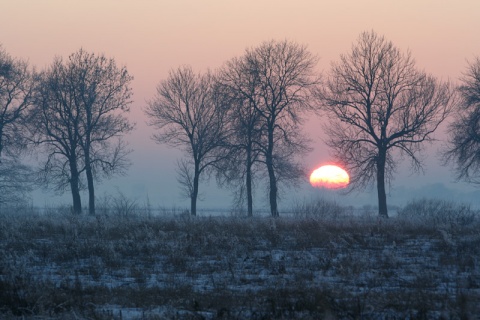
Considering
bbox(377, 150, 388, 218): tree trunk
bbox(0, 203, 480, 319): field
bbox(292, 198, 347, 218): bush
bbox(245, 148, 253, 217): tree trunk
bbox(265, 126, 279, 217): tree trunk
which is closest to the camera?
bbox(0, 203, 480, 319): field

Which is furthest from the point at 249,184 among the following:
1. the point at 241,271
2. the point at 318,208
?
the point at 241,271

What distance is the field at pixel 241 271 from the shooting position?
28.1ft

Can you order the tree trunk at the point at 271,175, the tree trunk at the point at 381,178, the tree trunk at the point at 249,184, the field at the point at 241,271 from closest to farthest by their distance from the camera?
1. the field at the point at 241,271
2. the tree trunk at the point at 381,178
3. the tree trunk at the point at 271,175
4. the tree trunk at the point at 249,184

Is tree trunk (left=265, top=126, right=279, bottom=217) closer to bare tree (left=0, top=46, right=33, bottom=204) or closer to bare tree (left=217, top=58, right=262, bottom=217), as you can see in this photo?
bare tree (left=217, top=58, right=262, bottom=217)

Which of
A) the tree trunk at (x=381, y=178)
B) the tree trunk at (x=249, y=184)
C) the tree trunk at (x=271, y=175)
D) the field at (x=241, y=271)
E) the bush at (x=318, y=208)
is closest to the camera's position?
the field at (x=241, y=271)

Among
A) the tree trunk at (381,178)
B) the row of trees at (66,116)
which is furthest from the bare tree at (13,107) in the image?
the tree trunk at (381,178)

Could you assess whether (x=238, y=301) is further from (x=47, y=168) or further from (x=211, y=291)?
(x=47, y=168)

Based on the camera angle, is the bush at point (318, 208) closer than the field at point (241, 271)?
No

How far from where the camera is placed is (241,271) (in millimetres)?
12375

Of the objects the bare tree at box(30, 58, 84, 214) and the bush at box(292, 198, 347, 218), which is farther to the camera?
the bare tree at box(30, 58, 84, 214)

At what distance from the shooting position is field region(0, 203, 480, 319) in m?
8.55

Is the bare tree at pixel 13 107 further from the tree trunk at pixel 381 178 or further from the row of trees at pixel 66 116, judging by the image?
the tree trunk at pixel 381 178

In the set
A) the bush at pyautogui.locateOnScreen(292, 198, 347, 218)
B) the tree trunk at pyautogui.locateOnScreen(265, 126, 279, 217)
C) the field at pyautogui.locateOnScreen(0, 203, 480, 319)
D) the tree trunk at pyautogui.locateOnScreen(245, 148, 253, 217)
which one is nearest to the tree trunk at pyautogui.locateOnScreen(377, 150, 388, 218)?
the bush at pyautogui.locateOnScreen(292, 198, 347, 218)

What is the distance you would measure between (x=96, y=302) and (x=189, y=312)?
6.00 ft
